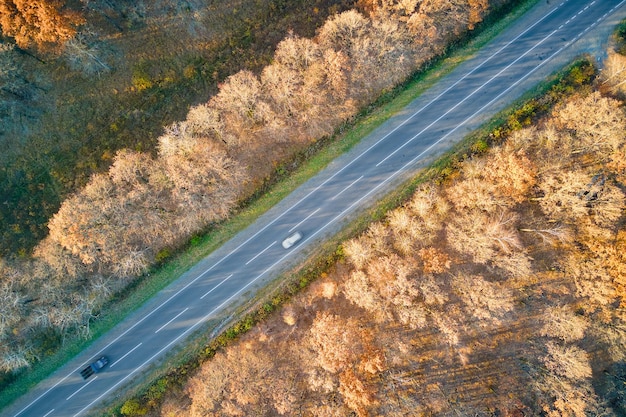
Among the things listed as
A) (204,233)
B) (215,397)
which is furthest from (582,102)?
(215,397)

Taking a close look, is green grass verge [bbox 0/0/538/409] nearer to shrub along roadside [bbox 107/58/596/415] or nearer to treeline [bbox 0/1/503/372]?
treeline [bbox 0/1/503/372]

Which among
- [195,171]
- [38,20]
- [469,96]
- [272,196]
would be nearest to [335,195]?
[272,196]

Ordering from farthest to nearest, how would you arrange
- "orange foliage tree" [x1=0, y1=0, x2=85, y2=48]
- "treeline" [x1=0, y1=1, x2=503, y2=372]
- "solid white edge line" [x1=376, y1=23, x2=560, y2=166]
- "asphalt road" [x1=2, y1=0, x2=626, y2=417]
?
"solid white edge line" [x1=376, y1=23, x2=560, y2=166] < "asphalt road" [x1=2, y1=0, x2=626, y2=417] < "treeline" [x1=0, y1=1, x2=503, y2=372] < "orange foliage tree" [x1=0, y1=0, x2=85, y2=48]

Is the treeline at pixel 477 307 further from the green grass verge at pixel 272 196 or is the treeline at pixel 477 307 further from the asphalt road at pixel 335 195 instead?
the green grass verge at pixel 272 196

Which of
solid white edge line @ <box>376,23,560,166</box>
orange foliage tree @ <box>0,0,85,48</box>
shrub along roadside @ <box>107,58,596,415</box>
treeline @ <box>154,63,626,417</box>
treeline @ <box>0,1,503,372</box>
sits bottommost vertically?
treeline @ <box>154,63,626,417</box>

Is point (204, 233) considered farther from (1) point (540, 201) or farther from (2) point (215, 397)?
(1) point (540, 201)

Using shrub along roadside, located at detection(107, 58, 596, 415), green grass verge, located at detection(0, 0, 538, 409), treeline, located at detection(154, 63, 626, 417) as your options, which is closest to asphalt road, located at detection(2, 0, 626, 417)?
green grass verge, located at detection(0, 0, 538, 409)
